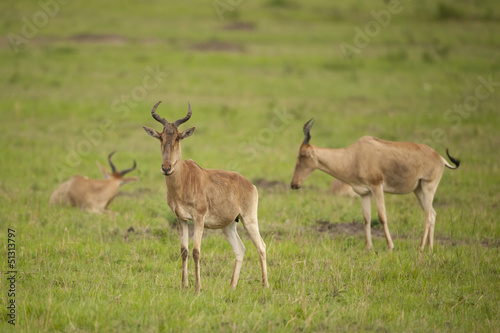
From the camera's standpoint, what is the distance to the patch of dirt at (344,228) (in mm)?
11211

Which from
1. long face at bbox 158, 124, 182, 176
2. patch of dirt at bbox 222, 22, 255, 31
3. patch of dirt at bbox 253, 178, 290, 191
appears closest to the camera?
long face at bbox 158, 124, 182, 176

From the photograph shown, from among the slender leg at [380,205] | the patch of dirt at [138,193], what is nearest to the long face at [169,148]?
the slender leg at [380,205]

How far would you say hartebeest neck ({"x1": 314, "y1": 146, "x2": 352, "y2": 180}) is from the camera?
11.1m

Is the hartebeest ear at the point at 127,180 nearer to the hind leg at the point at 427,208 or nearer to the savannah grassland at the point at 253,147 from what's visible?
the savannah grassland at the point at 253,147

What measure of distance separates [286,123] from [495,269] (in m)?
13.4

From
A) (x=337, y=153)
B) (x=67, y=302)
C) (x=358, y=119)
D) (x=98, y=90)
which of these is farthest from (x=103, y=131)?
(x=67, y=302)

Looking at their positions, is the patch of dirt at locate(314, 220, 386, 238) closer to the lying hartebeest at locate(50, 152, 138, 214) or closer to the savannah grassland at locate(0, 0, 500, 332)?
the savannah grassland at locate(0, 0, 500, 332)

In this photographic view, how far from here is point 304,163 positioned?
11445mm

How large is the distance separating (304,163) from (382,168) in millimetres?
1394

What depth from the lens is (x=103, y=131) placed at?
68.4 feet

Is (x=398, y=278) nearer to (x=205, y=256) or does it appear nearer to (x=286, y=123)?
(x=205, y=256)

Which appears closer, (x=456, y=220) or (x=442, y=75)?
(x=456, y=220)

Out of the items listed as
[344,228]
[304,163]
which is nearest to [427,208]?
[344,228]

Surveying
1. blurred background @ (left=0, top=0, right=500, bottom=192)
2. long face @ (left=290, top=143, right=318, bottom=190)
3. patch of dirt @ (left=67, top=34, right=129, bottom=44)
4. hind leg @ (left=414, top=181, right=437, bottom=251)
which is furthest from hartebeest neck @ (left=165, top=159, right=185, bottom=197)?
patch of dirt @ (left=67, top=34, right=129, bottom=44)
